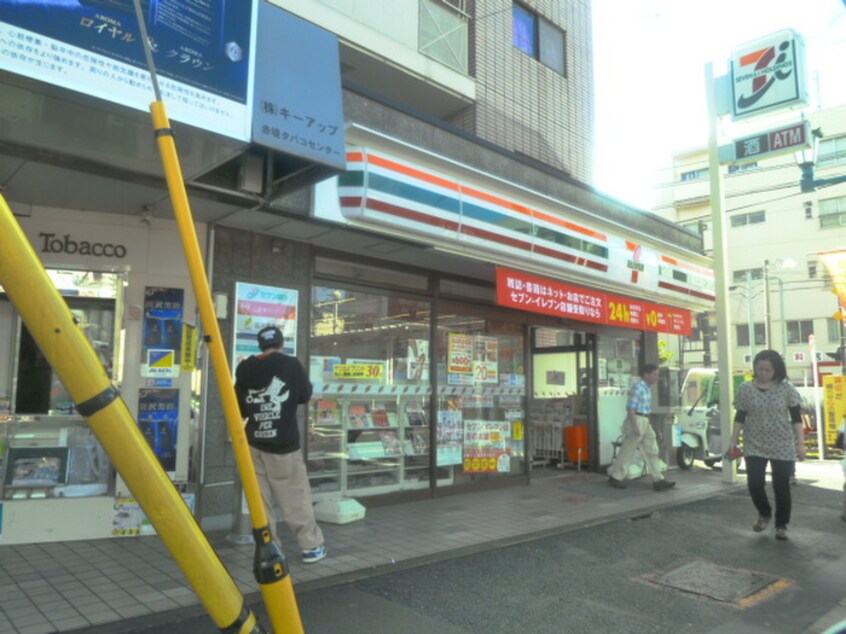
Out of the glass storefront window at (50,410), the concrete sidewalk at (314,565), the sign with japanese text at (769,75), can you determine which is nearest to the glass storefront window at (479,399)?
the concrete sidewalk at (314,565)

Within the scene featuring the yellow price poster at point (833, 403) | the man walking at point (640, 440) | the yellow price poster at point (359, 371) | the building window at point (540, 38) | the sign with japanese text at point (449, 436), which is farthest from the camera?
the yellow price poster at point (833, 403)

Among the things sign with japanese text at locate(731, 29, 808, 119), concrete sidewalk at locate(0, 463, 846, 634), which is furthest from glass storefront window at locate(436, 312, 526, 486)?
sign with japanese text at locate(731, 29, 808, 119)

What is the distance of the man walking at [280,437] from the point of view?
5234mm

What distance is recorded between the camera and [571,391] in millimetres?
11242

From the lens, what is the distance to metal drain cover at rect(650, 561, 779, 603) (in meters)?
4.82

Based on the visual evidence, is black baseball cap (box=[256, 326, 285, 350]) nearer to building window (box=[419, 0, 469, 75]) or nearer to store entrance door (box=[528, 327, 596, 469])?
store entrance door (box=[528, 327, 596, 469])

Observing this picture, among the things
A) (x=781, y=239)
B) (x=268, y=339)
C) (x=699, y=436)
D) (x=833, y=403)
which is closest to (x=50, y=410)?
(x=268, y=339)

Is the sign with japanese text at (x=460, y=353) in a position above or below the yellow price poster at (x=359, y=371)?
above

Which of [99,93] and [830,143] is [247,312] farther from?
[830,143]

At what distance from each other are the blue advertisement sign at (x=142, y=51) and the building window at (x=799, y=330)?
131ft

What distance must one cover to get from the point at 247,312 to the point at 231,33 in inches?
110

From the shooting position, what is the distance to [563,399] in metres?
11.2

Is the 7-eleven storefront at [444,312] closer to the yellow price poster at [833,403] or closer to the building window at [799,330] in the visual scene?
the yellow price poster at [833,403]

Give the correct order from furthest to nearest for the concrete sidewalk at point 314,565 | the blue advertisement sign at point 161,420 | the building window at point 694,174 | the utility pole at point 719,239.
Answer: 1. the building window at point 694,174
2. the utility pole at point 719,239
3. the blue advertisement sign at point 161,420
4. the concrete sidewalk at point 314,565
